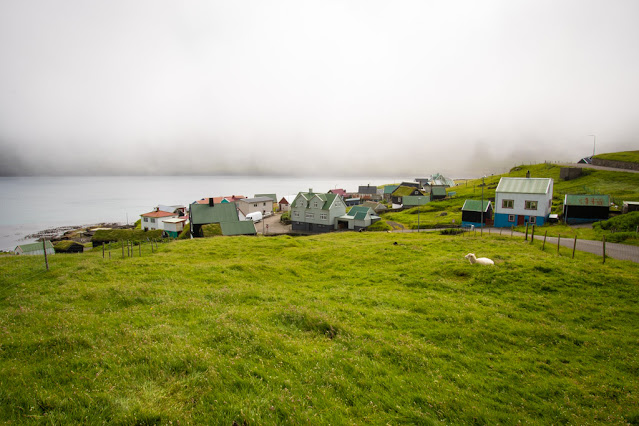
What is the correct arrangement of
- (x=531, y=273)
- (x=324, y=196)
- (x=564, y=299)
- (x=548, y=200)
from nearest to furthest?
1. (x=564, y=299)
2. (x=531, y=273)
3. (x=548, y=200)
4. (x=324, y=196)

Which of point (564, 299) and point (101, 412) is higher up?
point (101, 412)

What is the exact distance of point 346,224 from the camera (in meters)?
70.6

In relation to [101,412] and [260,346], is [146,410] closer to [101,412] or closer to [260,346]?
[101,412]

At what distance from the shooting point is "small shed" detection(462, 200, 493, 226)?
5521 centimetres

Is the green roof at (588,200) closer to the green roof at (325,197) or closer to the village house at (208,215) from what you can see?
the green roof at (325,197)

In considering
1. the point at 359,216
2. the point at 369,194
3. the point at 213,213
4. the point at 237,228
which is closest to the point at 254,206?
the point at 213,213

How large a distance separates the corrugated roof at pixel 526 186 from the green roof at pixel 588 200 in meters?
5.41

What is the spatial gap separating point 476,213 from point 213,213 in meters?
54.6

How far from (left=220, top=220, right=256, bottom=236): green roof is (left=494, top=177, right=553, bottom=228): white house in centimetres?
4692

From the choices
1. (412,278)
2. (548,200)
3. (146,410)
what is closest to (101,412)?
(146,410)

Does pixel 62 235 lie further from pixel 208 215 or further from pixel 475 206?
pixel 475 206

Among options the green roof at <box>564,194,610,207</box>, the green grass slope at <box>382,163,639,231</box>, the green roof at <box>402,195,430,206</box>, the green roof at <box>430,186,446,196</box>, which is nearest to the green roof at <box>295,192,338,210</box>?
the green grass slope at <box>382,163,639,231</box>

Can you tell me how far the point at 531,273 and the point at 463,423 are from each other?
17.2 m

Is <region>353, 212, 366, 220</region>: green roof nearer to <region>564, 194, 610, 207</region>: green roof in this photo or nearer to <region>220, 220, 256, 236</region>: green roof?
<region>220, 220, 256, 236</region>: green roof
